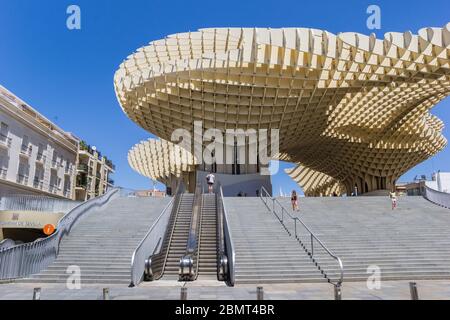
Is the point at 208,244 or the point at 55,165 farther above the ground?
the point at 55,165

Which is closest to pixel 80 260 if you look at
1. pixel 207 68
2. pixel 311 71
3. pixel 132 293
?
pixel 132 293

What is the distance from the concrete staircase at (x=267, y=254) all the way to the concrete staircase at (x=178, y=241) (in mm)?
1915

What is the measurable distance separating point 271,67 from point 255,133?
9191 mm

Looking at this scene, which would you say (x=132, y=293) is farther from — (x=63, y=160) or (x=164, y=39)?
(x=63, y=160)

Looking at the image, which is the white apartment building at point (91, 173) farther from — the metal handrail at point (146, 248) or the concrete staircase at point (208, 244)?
the metal handrail at point (146, 248)

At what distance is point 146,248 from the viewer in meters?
11.3

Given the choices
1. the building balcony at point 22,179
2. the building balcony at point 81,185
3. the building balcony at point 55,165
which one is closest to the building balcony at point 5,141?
the building balcony at point 22,179

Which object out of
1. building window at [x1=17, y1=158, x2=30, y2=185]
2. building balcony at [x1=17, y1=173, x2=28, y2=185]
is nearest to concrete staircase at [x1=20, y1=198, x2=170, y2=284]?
building balcony at [x1=17, y1=173, x2=28, y2=185]

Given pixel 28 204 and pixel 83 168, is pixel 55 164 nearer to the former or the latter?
pixel 83 168

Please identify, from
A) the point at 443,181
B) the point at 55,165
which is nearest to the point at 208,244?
the point at 55,165

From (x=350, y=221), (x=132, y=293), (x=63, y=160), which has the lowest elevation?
(x=132, y=293)

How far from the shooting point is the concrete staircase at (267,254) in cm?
1026

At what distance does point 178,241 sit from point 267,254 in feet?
11.7

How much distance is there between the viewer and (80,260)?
461 inches
